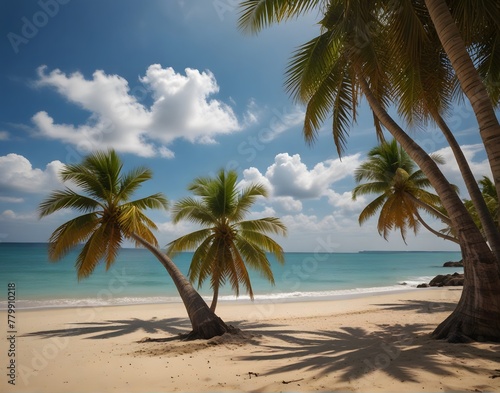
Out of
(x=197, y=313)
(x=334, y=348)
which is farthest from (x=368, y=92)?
(x=197, y=313)

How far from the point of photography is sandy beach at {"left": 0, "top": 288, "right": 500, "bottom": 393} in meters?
4.43

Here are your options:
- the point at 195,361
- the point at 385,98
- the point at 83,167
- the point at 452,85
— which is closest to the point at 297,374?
the point at 195,361

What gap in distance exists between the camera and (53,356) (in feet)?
24.9

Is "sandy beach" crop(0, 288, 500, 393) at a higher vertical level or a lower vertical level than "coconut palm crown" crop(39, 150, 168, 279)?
lower

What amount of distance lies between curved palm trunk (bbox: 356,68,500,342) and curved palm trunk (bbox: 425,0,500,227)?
197 cm

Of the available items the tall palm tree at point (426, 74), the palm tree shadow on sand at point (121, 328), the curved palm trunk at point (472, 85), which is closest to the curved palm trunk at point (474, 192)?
the tall palm tree at point (426, 74)

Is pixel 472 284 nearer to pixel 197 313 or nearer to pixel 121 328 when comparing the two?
pixel 197 313

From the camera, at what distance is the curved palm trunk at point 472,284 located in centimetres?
601

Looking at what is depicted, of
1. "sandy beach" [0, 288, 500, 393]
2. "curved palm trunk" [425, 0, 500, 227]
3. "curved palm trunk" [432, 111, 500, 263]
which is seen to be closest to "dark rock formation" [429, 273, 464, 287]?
"sandy beach" [0, 288, 500, 393]

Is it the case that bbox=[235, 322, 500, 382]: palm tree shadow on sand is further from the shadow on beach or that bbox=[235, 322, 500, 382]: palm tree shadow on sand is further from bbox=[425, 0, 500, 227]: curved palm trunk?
bbox=[425, 0, 500, 227]: curved palm trunk

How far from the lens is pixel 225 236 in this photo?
36.4 ft

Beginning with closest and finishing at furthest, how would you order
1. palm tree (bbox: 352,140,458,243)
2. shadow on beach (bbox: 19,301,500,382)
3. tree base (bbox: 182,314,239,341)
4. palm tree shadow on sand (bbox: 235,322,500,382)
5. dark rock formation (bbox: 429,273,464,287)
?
Answer: palm tree shadow on sand (bbox: 235,322,500,382) < shadow on beach (bbox: 19,301,500,382) < tree base (bbox: 182,314,239,341) < palm tree (bbox: 352,140,458,243) < dark rock formation (bbox: 429,273,464,287)

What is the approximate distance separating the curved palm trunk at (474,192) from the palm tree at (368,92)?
35cm

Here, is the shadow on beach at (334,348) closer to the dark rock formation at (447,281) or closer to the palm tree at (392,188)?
the palm tree at (392,188)
